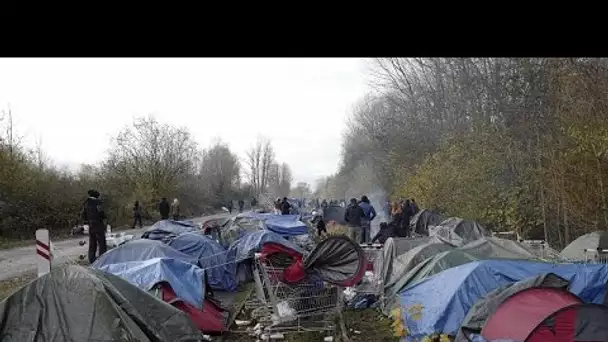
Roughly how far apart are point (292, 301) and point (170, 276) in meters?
2.09

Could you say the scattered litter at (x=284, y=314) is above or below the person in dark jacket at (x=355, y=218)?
below

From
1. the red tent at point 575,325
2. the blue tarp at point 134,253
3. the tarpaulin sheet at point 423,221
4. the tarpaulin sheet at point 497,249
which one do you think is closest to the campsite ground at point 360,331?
the tarpaulin sheet at point 497,249

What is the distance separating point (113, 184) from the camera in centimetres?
3794

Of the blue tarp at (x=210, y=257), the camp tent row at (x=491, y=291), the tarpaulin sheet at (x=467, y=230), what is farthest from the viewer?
the tarpaulin sheet at (x=467, y=230)

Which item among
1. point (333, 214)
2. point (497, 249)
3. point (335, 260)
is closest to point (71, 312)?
point (335, 260)

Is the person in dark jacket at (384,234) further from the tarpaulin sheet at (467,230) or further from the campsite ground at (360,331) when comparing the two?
the campsite ground at (360,331)

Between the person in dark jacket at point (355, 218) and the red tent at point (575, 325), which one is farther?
the person in dark jacket at point (355, 218)

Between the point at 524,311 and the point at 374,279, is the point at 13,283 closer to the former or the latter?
the point at 374,279

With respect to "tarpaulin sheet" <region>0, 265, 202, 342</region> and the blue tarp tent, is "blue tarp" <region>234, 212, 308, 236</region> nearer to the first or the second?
the blue tarp tent

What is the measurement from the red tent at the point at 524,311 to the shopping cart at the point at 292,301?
115 inches

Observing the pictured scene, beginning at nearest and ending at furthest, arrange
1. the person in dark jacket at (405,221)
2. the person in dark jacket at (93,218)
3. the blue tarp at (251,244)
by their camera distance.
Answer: the blue tarp at (251,244) < the person in dark jacket at (93,218) < the person in dark jacket at (405,221)

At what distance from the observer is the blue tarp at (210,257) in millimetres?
13836

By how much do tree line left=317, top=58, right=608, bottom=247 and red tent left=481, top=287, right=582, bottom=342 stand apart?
288 cm
